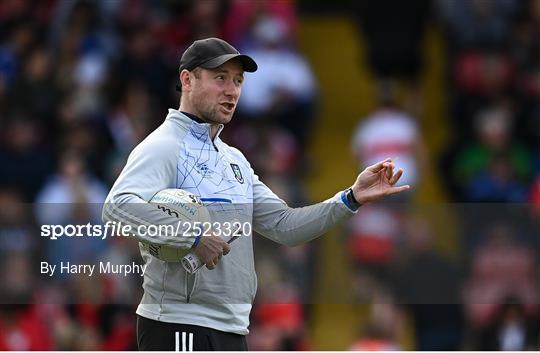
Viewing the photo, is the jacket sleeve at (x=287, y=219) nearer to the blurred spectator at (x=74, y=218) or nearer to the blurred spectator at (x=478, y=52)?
the blurred spectator at (x=74, y=218)

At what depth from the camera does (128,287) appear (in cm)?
684

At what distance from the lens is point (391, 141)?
1109 centimetres

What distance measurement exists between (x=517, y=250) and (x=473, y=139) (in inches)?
91.4

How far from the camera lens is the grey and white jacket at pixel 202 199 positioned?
536 centimetres

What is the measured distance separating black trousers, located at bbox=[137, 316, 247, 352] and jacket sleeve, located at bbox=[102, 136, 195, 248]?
1.30 feet

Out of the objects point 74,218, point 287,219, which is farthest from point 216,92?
point 74,218

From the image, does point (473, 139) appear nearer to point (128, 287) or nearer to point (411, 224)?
point (411, 224)

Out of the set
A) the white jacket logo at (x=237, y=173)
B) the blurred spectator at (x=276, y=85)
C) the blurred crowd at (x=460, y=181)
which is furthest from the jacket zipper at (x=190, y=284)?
the blurred spectator at (x=276, y=85)

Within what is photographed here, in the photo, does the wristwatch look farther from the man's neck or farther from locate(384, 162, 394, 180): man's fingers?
the man's neck

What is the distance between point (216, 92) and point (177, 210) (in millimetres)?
508

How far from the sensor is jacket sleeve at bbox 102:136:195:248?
17.2ft

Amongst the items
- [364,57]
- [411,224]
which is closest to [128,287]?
[411,224]

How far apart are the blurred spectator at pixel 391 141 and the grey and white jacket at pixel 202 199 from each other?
533 centimetres

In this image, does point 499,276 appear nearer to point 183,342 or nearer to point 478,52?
point 478,52
